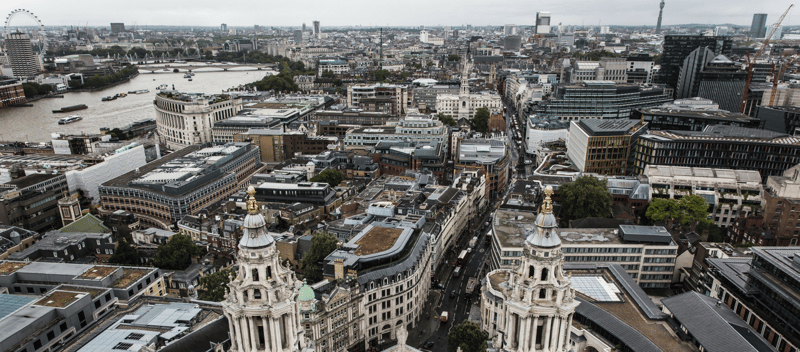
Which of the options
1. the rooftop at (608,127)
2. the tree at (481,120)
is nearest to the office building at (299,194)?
the rooftop at (608,127)

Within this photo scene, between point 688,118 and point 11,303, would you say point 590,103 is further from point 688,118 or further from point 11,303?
point 11,303

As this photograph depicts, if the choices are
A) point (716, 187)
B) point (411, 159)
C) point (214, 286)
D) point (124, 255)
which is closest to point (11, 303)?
point (214, 286)

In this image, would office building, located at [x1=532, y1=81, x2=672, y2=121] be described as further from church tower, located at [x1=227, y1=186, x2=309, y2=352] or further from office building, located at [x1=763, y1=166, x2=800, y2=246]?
church tower, located at [x1=227, y1=186, x2=309, y2=352]

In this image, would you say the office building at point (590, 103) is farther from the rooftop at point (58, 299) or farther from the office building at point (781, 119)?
the rooftop at point (58, 299)

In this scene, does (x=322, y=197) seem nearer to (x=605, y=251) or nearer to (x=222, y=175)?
(x=222, y=175)

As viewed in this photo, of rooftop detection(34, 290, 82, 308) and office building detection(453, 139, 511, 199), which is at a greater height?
rooftop detection(34, 290, 82, 308)

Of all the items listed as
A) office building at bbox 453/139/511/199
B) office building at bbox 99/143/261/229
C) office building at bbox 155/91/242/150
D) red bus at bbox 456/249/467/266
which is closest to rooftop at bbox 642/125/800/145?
office building at bbox 453/139/511/199
